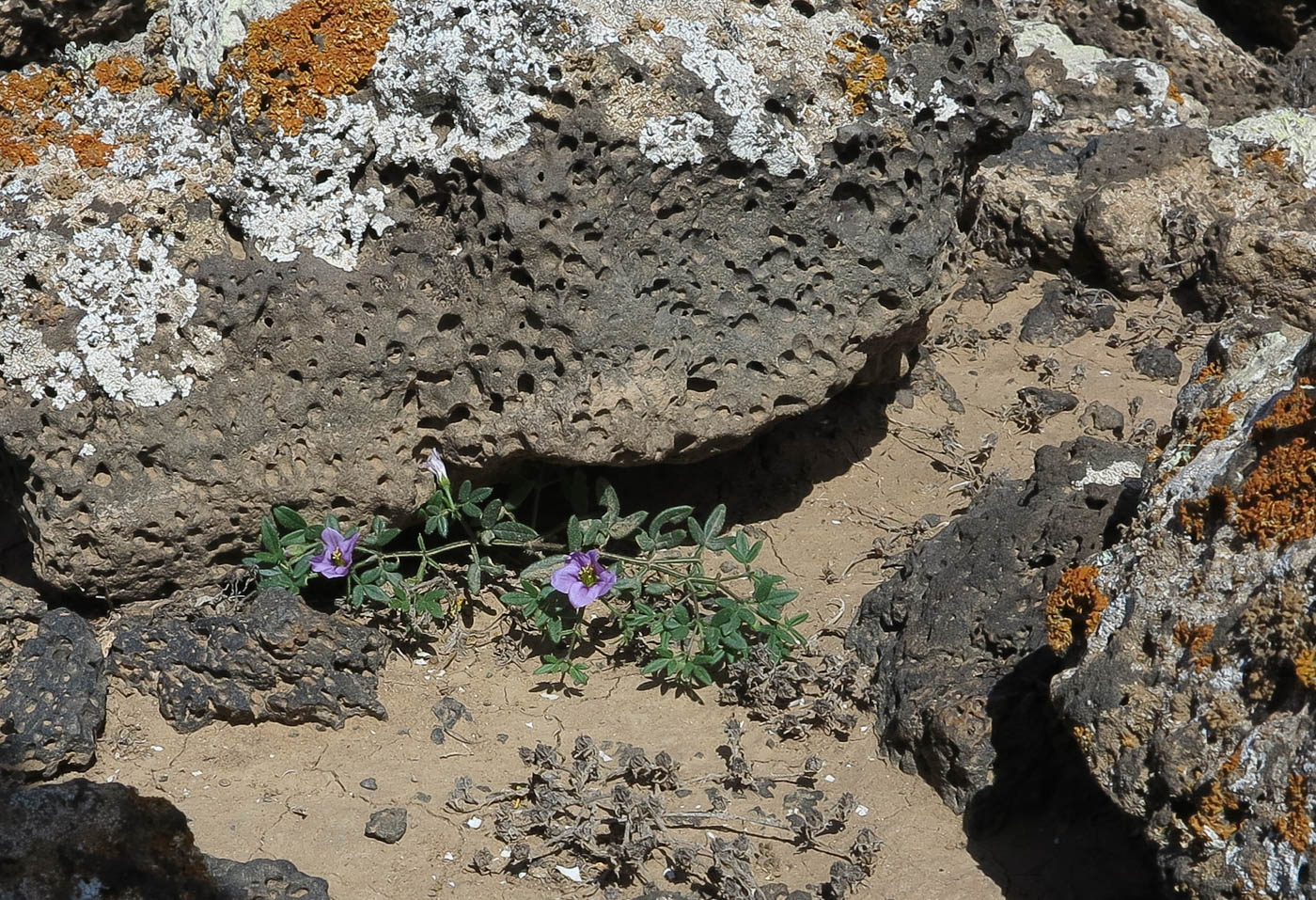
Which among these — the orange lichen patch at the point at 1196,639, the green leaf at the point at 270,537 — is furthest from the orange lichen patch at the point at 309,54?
the orange lichen patch at the point at 1196,639

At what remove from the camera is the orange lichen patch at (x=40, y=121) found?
3.95 metres

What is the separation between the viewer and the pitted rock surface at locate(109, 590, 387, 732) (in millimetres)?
3832

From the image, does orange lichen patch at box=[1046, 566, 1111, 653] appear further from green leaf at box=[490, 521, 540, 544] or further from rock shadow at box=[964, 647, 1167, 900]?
green leaf at box=[490, 521, 540, 544]

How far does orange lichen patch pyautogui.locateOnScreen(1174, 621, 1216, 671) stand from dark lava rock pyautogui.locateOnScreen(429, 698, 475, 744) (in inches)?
78.9

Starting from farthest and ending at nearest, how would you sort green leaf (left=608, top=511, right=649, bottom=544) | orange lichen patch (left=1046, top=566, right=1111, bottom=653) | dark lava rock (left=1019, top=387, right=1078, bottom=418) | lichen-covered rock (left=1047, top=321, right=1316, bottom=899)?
dark lava rock (left=1019, top=387, right=1078, bottom=418), green leaf (left=608, top=511, right=649, bottom=544), orange lichen patch (left=1046, top=566, right=1111, bottom=653), lichen-covered rock (left=1047, top=321, right=1316, bottom=899)

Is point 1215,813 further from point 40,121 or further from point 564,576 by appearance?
point 40,121

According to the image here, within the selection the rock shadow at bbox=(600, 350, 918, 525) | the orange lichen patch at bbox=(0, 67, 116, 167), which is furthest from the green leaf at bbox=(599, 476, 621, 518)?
the orange lichen patch at bbox=(0, 67, 116, 167)

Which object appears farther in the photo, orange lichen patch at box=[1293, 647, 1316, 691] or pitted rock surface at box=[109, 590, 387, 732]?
pitted rock surface at box=[109, 590, 387, 732]

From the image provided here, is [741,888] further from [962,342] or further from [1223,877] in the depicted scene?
[962,342]

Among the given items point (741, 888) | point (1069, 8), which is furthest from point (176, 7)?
point (1069, 8)

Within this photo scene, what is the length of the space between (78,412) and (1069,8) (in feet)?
17.6

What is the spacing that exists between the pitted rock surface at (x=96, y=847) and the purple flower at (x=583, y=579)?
135 centimetres

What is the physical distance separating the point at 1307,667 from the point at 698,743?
5.79 feet

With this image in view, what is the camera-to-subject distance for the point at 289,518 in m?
4.00
